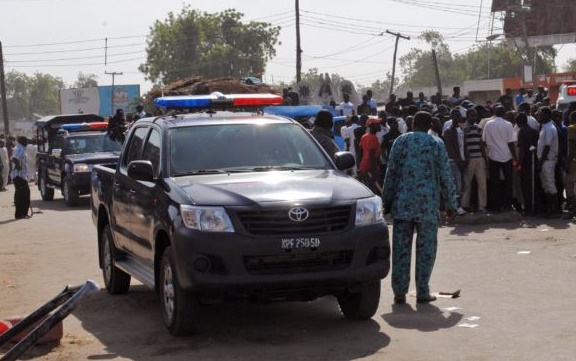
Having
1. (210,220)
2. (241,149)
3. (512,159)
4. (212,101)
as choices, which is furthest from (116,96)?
(210,220)

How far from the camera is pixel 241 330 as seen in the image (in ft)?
30.2

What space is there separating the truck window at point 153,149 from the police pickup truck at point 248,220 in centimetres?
2

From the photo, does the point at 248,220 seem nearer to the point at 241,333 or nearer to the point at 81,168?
the point at 241,333

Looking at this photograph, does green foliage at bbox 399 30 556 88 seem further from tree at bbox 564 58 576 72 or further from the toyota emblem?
the toyota emblem

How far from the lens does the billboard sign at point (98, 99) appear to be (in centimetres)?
11025

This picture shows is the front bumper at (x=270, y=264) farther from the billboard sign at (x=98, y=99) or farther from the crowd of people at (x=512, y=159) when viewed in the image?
the billboard sign at (x=98, y=99)

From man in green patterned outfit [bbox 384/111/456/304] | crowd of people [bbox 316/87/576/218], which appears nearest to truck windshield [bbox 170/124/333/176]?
man in green patterned outfit [bbox 384/111/456/304]

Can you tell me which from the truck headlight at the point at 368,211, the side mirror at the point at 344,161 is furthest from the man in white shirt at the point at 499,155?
the truck headlight at the point at 368,211

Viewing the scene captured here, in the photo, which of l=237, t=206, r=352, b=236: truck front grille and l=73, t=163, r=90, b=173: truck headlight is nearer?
l=237, t=206, r=352, b=236: truck front grille

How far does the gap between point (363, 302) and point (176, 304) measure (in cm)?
166

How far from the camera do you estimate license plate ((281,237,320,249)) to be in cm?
846

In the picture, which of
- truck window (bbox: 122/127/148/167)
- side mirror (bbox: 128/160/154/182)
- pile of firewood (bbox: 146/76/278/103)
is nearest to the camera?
side mirror (bbox: 128/160/154/182)

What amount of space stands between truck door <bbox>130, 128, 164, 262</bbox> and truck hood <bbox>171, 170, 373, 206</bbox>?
36cm

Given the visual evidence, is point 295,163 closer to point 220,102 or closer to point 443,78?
point 220,102
